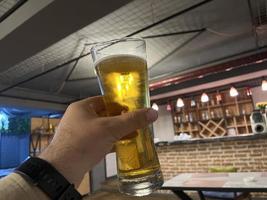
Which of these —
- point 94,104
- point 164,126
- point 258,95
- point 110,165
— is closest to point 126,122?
point 94,104

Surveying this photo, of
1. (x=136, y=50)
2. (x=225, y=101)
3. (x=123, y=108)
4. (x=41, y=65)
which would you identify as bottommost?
(x=123, y=108)

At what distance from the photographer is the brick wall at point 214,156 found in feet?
14.0

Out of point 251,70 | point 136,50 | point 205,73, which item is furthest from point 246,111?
point 136,50

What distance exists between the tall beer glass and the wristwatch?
205 mm

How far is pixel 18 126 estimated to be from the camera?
6.94m

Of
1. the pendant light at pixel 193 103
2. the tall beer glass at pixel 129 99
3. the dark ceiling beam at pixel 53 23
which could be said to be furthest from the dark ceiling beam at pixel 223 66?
the tall beer glass at pixel 129 99

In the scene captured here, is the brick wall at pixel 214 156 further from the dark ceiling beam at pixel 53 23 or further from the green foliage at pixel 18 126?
the green foliage at pixel 18 126

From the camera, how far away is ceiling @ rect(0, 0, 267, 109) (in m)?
2.19

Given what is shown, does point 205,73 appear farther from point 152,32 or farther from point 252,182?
point 252,182

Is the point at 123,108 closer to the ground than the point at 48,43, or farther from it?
closer to the ground

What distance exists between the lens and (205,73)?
5203mm

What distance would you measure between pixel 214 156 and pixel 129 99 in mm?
4382

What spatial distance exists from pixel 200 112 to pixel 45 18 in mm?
7365

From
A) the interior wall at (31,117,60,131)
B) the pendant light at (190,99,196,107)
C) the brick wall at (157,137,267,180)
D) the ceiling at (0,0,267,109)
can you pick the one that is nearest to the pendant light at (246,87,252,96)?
the pendant light at (190,99,196,107)
